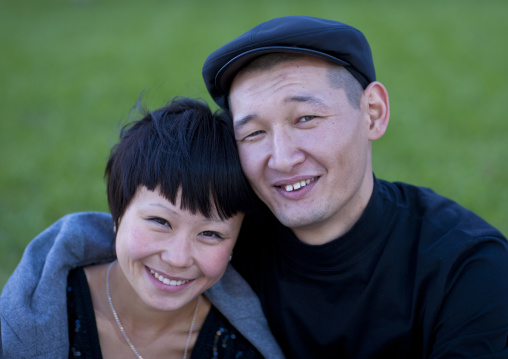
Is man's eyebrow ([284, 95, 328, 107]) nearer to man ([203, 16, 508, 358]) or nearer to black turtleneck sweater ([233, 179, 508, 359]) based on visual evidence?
man ([203, 16, 508, 358])

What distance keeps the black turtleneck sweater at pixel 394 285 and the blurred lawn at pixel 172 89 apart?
1215 millimetres

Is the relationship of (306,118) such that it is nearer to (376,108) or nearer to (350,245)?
(376,108)

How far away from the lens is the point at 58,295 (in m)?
2.62

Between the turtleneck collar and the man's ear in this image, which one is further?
the man's ear

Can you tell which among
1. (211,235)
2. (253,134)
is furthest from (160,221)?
(253,134)

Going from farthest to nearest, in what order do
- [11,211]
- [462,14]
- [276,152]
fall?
[462,14]
[11,211]
[276,152]

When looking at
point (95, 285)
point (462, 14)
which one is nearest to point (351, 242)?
point (95, 285)

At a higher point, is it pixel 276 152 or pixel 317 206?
pixel 276 152

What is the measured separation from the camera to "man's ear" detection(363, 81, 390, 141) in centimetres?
274

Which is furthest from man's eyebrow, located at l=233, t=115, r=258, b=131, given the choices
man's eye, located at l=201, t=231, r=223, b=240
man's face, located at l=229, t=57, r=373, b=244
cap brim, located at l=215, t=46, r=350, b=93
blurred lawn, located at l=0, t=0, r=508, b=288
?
blurred lawn, located at l=0, t=0, r=508, b=288

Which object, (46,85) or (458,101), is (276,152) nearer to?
(458,101)

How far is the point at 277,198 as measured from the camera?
261 cm

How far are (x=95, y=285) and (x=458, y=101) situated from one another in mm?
6577

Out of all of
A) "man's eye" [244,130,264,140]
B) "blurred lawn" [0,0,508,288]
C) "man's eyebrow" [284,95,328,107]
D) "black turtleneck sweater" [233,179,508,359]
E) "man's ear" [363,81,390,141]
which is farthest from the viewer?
"blurred lawn" [0,0,508,288]
